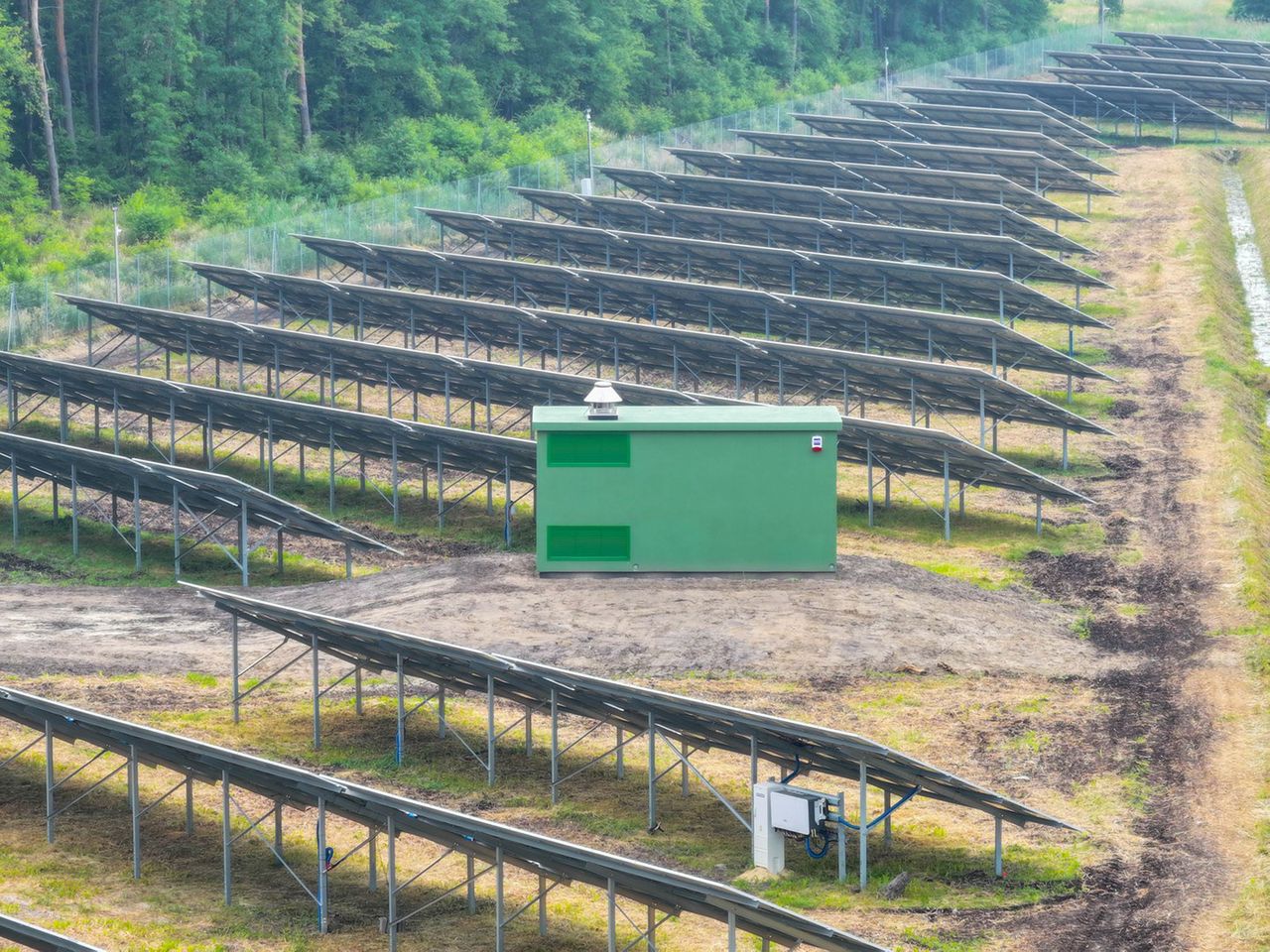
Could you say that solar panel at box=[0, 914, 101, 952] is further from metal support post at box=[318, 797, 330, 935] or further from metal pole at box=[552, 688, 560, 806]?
metal pole at box=[552, 688, 560, 806]

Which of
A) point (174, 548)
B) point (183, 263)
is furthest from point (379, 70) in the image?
point (174, 548)

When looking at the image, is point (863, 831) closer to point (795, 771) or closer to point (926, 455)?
point (795, 771)

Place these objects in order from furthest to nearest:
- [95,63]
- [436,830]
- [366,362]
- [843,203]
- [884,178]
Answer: [95,63] → [884,178] → [843,203] → [366,362] → [436,830]

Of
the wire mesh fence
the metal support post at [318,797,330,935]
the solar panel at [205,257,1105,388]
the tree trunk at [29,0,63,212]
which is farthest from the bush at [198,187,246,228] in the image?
the metal support post at [318,797,330,935]

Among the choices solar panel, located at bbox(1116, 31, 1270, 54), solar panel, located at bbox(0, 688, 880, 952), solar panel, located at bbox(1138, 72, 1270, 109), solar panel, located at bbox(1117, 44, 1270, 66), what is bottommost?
solar panel, located at bbox(0, 688, 880, 952)

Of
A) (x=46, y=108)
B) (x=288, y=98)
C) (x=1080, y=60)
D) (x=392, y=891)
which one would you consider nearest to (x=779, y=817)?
(x=392, y=891)

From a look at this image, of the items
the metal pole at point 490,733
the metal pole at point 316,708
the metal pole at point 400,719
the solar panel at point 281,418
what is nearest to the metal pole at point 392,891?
the metal pole at point 490,733
